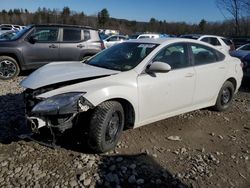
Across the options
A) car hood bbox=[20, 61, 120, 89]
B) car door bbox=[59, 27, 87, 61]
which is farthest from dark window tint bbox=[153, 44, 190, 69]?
car door bbox=[59, 27, 87, 61]

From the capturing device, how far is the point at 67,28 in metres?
9.83

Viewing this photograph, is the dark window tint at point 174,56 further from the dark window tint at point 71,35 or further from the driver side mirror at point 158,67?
the dark window tint at point 71,35

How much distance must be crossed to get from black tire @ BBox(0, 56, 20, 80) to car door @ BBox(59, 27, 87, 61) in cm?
147

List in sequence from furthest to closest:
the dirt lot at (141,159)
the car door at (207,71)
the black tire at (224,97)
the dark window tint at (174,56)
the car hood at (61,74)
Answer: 1. the black tire at (224,97)
2. the car door at (207,71)
3. the dark window tint at (174,56)
4. the car hood at (61,74)
5. the dirt lot at (141,159)

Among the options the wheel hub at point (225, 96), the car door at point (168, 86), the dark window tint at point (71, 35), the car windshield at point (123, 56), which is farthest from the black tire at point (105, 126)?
the dark window tint at point (71, 35)

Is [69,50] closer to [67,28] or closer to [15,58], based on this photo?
[67,28]

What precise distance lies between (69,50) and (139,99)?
6.04 m

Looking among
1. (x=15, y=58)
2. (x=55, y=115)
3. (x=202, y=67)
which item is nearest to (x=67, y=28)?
(x=15, y=58)

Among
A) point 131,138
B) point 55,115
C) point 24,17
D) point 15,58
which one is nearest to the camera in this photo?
point 55,115

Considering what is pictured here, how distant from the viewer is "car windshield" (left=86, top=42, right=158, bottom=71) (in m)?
4.59

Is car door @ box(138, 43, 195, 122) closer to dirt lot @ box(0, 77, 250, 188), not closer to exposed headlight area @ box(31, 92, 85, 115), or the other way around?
dirt lot @ box(0, 77, 250, 188)

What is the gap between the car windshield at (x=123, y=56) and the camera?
459 centimetres

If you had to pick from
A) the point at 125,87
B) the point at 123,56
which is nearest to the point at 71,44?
the point at 123,56

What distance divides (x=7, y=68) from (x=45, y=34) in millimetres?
1589
